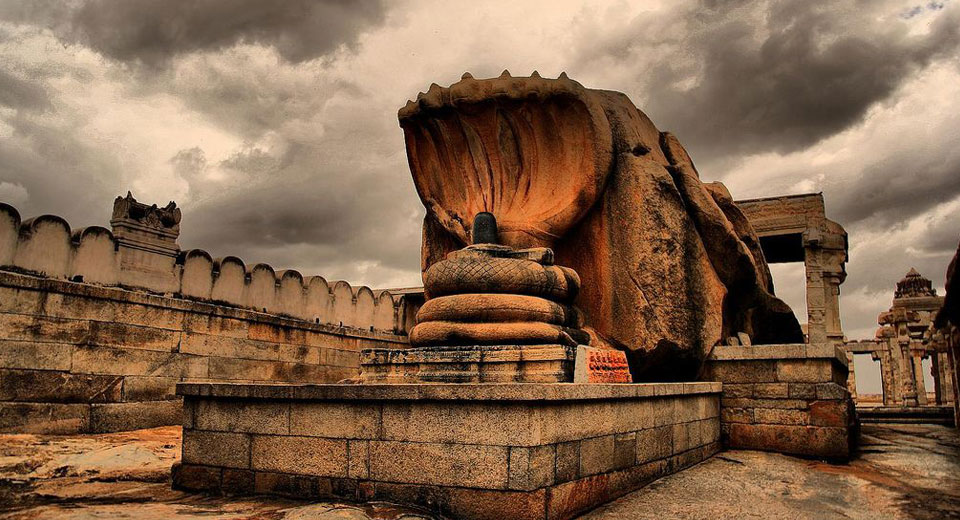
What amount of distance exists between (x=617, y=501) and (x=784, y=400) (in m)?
3.65

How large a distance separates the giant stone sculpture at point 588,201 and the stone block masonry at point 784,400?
50cm

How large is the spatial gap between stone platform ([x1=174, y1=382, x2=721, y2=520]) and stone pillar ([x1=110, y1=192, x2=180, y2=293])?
3.93 meters

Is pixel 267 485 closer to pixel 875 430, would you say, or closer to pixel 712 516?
pixel 712 516

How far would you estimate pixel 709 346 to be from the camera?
302 inches

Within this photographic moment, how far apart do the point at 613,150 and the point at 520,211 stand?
1201 mm

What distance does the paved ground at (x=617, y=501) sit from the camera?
430 centimetres

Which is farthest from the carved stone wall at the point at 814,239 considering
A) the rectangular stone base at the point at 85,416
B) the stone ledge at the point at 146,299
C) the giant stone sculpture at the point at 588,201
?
the rectangular stone base at the point at 85,416

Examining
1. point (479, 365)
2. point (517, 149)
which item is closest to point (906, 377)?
point (517, 149)

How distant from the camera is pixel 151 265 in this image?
879cm

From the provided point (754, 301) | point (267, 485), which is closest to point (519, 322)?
point (267, 485)

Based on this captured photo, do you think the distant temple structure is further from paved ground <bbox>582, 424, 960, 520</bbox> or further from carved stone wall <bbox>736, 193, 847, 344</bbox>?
paved ground <bbox>582, 424, 960, 520</bbox>

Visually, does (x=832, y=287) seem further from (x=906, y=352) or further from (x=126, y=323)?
(x=126, y=323)

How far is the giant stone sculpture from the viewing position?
6.84 meters

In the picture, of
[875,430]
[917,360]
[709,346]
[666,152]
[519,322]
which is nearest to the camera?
[519,322]
